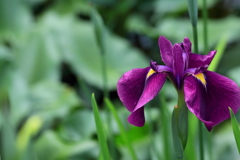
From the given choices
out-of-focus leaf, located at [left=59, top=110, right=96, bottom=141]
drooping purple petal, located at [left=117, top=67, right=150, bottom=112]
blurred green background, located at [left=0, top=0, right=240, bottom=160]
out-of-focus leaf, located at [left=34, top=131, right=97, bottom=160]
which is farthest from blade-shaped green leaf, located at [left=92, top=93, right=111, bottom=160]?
out-of-focus leaf, located at [left=59, top=110, right=96, bottom=141]

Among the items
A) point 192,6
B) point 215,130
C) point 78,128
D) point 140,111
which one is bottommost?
point 215,130

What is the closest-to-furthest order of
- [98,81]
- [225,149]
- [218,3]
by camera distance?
[225,149], [98,81], [218,3]

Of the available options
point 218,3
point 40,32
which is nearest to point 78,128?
point 40,32

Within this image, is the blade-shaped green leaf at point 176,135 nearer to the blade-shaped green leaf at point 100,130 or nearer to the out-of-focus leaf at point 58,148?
the blade-shaped green leaf at point 100,130

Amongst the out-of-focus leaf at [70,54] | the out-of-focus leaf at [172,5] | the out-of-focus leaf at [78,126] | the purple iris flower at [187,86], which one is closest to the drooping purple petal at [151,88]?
the purple iris flower at [187,86]

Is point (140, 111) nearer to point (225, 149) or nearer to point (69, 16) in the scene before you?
point (225, 149)

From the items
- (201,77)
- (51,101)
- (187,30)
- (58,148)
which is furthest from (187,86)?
(187,30)
